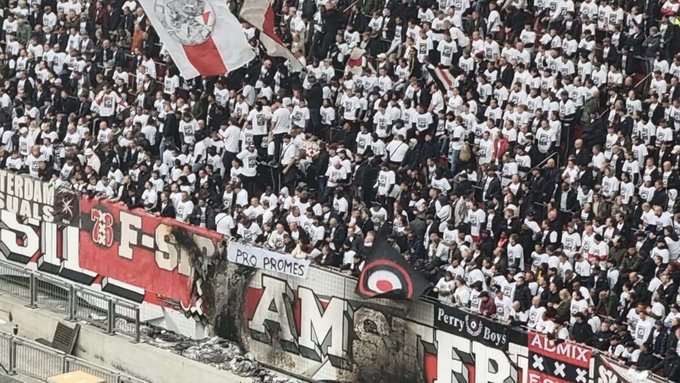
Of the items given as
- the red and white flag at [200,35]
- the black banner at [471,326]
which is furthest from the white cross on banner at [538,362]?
the red and white flag at [200,35]

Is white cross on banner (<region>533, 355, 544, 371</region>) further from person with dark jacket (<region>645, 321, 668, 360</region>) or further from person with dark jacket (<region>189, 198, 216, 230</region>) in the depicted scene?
Answer: person with dark jacket (<region>189, 198, 216, 230</region>)

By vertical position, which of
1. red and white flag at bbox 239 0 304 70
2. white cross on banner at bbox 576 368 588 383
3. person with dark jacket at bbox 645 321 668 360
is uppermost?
red and white flag at bbox 239 0 304 70

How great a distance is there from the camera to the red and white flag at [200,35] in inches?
1407

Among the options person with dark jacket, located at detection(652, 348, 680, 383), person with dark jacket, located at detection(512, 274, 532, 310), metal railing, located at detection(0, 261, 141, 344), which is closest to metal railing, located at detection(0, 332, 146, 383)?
metal railing, located at detection(0, 261, 141, 344)

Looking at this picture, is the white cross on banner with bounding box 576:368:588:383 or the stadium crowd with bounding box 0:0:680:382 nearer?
the white cross on banner with bounding box 576:368:588:383

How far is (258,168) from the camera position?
40.7 meters

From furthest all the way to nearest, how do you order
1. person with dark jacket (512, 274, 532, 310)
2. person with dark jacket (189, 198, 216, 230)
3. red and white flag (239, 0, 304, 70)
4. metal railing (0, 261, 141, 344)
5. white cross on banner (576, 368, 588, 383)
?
1. red and white flag (239, 0, 304, 70)
2. person with dark jacket (189, 198, 216, 230)
3. metal railing (0, 261, 141, 344)
4. person with dark jacket (512, 274, 532, 310)
5. white cross on banner (576, 368, 588, 383)

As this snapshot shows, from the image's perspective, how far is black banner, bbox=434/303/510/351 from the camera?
32.6 metres

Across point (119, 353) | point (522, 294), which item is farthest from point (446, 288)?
point (119, 353)

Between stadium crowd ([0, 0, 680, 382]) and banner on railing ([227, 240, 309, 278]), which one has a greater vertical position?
stadium crowd ([0, 0, 680, 382])

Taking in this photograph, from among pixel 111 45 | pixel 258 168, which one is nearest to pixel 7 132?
pixel 111 45

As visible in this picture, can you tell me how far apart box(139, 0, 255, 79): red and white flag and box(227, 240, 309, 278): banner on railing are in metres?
3.53

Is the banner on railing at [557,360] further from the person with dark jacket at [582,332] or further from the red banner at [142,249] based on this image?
the red banner at [142,249]

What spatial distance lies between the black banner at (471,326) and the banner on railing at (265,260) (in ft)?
11.2
